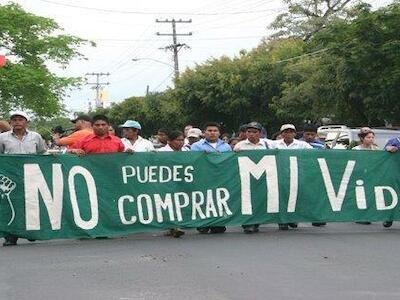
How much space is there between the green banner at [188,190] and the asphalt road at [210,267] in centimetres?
30

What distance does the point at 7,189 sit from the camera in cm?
920

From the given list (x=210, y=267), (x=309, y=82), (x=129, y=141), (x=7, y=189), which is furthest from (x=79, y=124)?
(x=309, y=82)

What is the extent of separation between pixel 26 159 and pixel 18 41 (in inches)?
1169

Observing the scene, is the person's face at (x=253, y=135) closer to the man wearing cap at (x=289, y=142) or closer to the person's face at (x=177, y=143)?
the man wearing cap at (x=289, y=142)

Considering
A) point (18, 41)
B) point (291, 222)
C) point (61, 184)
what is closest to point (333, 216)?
point (291, 222)

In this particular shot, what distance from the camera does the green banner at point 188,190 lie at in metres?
9.28

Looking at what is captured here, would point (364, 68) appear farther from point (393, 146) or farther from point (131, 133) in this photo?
point (131, 133)

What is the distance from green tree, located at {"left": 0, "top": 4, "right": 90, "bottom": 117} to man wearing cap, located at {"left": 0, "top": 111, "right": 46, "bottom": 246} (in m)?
27.1

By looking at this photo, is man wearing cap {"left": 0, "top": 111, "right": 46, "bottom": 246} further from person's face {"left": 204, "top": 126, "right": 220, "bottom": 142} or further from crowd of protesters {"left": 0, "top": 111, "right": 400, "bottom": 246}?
person's face {"left": 204, "top": 126, "right": 220, "bottom": 142}

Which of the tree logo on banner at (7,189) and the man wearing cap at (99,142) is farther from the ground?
the man wearing cap at (99,142)

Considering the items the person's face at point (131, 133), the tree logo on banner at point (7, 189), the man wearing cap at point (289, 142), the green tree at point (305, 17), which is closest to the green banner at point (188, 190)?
the tree logo on banner at point (7, 189)

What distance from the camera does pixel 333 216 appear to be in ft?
34.1

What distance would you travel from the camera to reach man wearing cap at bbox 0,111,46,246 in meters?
9.56

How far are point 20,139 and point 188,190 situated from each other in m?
2.42
